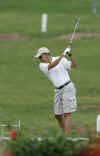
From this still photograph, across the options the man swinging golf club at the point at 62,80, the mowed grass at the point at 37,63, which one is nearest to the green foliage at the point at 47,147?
the mowed grass at the point at 37,63

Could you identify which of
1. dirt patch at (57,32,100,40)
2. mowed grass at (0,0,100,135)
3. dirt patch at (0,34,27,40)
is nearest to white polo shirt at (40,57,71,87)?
mowed grass at (0,0,100,135)

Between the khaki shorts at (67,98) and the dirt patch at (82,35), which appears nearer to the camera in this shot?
the khaki shorts at (67,98)

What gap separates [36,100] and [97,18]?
1820 centimetres

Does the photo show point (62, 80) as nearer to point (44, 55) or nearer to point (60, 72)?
point (60, 72)

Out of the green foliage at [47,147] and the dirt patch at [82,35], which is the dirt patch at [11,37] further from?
the green foliage at [47,147]

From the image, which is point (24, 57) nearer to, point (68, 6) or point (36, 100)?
point (36, 100)

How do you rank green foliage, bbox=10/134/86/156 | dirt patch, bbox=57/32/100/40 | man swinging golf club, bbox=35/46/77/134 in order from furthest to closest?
dirt patch, bbox=57/32/100/40, man swinging golf club, bbox=35/46/77/134, green foliage, bbox=10/134/86/156

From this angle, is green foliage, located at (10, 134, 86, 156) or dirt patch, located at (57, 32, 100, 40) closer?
green foliage, located at (10, 134, 86, 156)

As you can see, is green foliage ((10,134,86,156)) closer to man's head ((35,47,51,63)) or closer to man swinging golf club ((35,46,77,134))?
man swinging golf club ((35,46,77,134))

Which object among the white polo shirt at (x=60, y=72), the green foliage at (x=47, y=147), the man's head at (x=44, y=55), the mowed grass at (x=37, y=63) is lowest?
the green foliage at (x=47, y=147)

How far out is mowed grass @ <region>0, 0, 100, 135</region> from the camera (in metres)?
16.7

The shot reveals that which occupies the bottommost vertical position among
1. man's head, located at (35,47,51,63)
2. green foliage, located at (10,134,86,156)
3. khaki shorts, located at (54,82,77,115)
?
green foliage, located at (10,134,86,156)

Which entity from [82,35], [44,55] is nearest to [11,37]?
[82,35]

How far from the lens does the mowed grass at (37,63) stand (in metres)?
16.7
